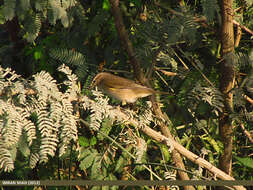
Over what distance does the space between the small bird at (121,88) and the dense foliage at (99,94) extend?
9cm

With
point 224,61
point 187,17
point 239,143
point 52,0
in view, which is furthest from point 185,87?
point 52,0

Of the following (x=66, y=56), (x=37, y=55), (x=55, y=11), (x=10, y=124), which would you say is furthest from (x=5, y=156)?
(x=37, y=55)

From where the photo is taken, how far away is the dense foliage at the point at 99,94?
7.28 feet

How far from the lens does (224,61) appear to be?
132 inches

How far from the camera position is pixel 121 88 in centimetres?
354

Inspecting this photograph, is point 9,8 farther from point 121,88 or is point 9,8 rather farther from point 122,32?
point 121,88

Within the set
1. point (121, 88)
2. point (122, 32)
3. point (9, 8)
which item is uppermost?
point (9, 8)

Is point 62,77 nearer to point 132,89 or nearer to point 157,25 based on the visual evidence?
point 132,89

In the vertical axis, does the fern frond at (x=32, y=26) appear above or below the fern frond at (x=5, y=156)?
above

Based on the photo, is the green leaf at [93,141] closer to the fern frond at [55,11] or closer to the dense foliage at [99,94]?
the dense foliage at [99,94]

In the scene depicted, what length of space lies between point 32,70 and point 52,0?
119 centimetres

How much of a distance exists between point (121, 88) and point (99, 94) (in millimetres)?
1038

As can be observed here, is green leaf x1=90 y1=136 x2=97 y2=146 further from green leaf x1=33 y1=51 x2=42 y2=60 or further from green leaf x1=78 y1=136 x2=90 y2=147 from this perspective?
green leaf x1=33 y1=51 x2=42 y2=60

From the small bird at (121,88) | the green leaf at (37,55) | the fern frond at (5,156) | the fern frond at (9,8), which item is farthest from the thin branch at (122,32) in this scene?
the fern frond at (5,156)
